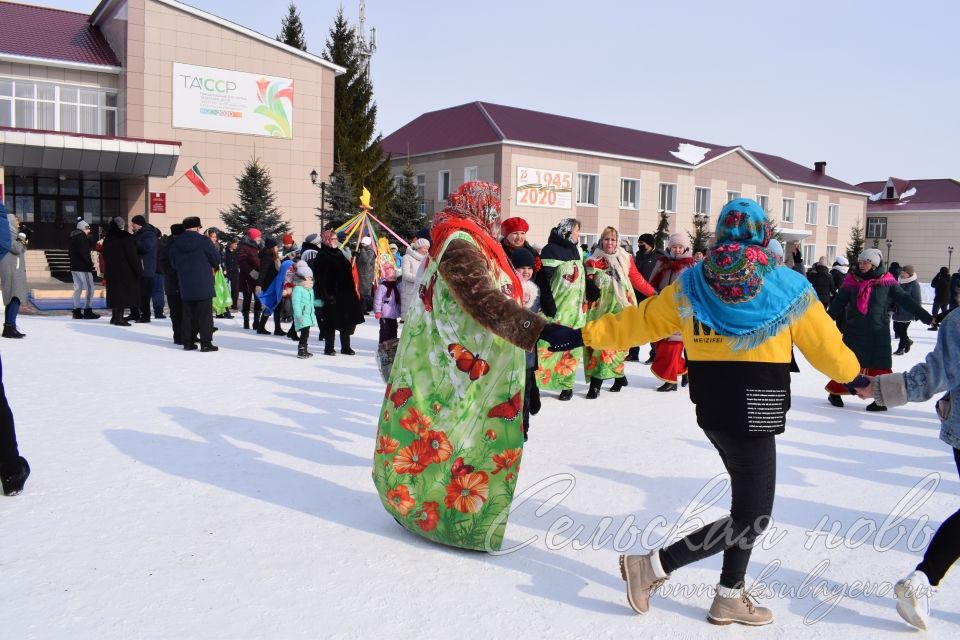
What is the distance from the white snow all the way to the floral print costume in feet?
122

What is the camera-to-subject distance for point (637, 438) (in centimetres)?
617

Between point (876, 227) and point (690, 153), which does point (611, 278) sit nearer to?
point (690, 153)

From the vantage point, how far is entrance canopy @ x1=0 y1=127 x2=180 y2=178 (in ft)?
72.1

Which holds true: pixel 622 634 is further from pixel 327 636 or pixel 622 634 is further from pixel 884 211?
pixel 884 211

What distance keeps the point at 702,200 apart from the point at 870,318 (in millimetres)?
33100

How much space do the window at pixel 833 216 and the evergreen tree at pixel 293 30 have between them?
32.4m

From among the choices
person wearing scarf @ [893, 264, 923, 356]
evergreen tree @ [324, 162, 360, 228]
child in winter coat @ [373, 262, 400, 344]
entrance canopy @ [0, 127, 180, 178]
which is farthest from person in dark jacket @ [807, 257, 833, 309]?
entrance canopy @ [0, 127, 180, 178]

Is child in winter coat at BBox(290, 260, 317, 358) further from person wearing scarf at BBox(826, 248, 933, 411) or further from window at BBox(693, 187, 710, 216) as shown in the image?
window at BBox(693, 187, 710, 216)

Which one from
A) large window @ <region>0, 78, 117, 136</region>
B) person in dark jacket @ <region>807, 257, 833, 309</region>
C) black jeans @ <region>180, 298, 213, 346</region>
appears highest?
large window @ <region>0, 78, 117, 136</region>

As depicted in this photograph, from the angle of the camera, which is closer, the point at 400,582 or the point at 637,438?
the point at 400,582

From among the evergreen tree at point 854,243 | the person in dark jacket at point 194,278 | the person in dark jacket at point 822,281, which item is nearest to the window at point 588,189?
the evergreen tree at point 854,243

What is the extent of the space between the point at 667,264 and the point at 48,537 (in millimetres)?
7180

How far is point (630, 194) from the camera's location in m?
36.2

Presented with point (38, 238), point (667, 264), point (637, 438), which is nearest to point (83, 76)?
point (38, 238)
